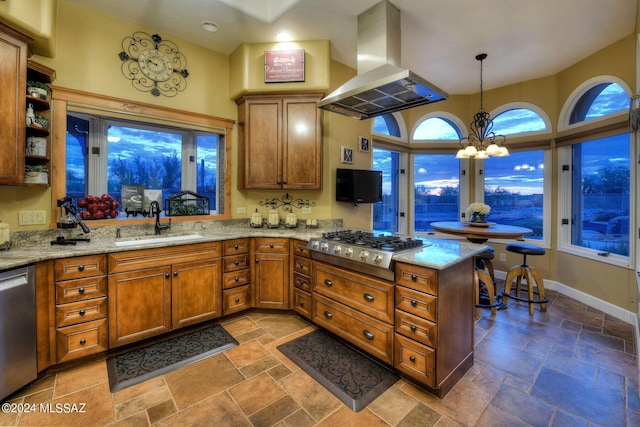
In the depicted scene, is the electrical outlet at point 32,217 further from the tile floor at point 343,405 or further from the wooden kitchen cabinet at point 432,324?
the wooden kitchen cabinet at point 432,324

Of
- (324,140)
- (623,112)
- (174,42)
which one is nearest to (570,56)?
(623,112)

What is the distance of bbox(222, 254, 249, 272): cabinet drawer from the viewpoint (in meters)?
2.79

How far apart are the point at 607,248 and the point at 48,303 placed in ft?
17.9

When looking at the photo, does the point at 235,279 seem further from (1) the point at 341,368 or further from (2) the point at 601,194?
Result: (2) the point at 601,194

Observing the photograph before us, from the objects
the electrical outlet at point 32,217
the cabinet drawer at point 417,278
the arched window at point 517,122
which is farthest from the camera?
the arched window at point 517,122

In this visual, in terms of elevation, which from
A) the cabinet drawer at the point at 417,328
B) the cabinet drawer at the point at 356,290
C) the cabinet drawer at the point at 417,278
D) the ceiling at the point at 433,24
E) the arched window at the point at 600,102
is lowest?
the cabinet drawer at the point at 417,328

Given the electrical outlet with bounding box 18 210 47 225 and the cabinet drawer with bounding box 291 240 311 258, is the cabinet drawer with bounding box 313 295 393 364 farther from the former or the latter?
the electrical outlet with bounding box 18 210 47 225

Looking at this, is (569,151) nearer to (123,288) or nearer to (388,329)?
(388,329)

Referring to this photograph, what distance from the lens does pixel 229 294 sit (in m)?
2.83

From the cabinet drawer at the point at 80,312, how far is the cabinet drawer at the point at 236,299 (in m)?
0.97

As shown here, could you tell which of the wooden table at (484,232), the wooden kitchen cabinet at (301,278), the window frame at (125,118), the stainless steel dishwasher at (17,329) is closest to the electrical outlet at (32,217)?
the window frame at (125,118)

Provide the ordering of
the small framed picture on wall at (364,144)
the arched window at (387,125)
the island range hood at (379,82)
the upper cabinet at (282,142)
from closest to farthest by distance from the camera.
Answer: the island range hood at (379,82), the upper cabinet at (282,142), the small framed picture on wall at (364,144), the arched window at (387,125)

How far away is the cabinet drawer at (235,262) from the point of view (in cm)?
279

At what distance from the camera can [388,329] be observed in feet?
6.59
